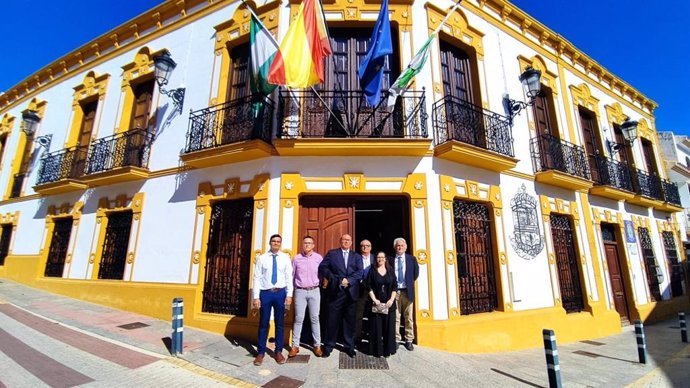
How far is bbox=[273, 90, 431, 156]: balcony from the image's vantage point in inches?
262

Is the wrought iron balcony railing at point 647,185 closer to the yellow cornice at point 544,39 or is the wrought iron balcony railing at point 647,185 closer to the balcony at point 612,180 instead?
the balcony at point 612,180

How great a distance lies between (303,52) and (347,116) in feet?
5.38

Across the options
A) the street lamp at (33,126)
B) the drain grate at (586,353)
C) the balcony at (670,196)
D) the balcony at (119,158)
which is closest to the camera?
the drain grate at (586,353)

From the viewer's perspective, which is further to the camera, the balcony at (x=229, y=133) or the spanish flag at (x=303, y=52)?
the balcony at (x=229, y=133)

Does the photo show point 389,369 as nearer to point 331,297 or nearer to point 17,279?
point 331,297

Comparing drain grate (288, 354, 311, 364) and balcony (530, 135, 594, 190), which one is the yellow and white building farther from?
drain grate (288, 354, 311, 364)

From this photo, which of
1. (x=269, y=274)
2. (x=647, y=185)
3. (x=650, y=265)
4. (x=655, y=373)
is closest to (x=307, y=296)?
(x=269, y=274)

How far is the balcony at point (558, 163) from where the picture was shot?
8.85 meters

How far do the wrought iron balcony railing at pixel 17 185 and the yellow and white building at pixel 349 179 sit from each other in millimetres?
805

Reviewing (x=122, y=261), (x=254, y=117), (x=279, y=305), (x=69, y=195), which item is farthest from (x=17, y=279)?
(x=279, y=305)

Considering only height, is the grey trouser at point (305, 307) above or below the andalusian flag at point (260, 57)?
below

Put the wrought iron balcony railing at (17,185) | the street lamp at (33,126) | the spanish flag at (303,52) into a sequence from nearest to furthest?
the spanish flag at (303,52) < the street lamp at (33,126) < the wrought iron balcony railing at (17,185)

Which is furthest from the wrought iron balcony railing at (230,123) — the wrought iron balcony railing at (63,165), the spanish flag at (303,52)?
the wrought iron balcony railing at (63,165)

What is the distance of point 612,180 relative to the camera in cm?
1120
